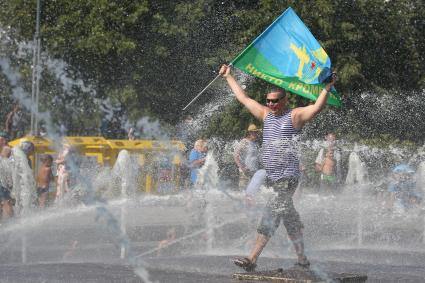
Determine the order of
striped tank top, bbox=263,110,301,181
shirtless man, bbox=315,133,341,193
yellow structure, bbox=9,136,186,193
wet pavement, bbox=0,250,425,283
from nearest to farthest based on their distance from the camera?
wet pavement, bbox=0,250,425,283
striped tank top, bbox=263,110,301,181
shirtless man, bbox=315,133,341,193
yellow structure, bbox=9,136,186,193

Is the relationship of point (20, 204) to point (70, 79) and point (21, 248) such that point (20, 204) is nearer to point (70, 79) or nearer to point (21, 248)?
point (21, 248)

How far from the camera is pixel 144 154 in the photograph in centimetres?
2234

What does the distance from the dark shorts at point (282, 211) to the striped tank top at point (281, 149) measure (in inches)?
2.8

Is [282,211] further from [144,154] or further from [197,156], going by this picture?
[144,154]

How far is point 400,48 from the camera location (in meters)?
31.6

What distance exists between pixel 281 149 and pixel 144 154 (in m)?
14.0

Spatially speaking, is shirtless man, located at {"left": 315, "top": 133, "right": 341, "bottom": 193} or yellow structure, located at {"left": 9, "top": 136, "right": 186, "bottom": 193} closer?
shirtless man, located at {"left": 315, "top": 133, "right": 341, "bottom": 193}

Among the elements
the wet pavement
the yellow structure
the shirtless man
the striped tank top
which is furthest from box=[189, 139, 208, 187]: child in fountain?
the striped tank top

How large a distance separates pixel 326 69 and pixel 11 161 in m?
7.23

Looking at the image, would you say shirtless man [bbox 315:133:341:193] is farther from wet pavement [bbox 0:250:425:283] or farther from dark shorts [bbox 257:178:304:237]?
dark shorts [bbox 257:178:304:237]

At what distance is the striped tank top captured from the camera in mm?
8453

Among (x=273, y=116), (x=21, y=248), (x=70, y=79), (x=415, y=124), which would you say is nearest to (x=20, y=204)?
(x=21, y=248)

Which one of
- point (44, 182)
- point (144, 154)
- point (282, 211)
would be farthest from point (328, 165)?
point (282, 211)

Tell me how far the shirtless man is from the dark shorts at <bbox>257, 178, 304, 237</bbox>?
8.41 m
